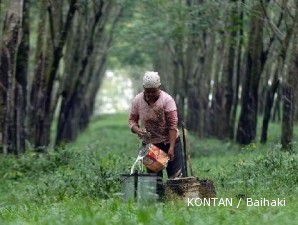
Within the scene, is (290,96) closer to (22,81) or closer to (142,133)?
(142,133)

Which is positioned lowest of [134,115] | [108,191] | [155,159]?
[108,191]

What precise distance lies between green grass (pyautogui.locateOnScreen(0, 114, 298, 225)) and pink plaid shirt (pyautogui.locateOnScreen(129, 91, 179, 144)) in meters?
1.17

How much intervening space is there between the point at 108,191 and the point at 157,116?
5.19 ft

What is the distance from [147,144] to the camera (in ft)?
39.1

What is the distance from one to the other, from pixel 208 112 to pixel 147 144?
24.5 meters

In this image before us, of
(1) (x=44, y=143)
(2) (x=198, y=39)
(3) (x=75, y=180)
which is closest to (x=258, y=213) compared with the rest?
(3) (x=75, y=180)

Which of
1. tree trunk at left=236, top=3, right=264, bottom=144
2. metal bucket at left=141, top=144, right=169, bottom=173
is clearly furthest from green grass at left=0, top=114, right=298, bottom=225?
tree trunk at left=236, top=3, right=264, bottom=144

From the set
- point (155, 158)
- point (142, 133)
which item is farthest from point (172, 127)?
point (155, 158)

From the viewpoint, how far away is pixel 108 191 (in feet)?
41.0

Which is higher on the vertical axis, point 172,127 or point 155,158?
point 172,127

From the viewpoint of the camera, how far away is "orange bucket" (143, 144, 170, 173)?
11461 millimetres

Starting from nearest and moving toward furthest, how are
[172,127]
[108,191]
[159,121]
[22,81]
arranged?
[172,127]
[159,121]
[108,191]
[22,81]

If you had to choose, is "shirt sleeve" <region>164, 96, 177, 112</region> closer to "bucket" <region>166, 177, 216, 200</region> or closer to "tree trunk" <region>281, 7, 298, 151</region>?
"bucket" <region>166, 177, 216, 200</region>

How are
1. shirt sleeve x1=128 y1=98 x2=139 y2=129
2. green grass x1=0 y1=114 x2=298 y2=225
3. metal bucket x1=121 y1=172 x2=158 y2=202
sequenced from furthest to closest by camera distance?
shirt sleeve x1=128 y1=98 x2=139 y2=129 → metal bucket x1=121 y1=172 x2=158 y2=202 → green grass x1=0 y1=114 x2=298 y2=225
